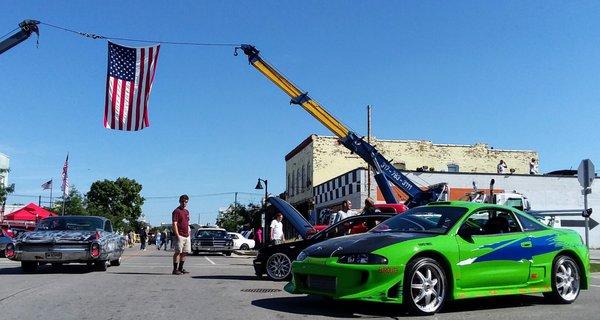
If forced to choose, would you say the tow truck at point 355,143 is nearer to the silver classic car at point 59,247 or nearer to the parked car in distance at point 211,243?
the parked car in distance at point 211,243

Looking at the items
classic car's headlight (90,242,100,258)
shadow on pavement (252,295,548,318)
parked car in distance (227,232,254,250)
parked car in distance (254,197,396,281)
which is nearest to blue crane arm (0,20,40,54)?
classic car's headlight (90,242,100,258)

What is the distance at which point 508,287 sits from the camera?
7.45 meters

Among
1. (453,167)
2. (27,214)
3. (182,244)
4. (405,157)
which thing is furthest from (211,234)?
(453,167)

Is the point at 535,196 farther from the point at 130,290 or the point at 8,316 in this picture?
the point at 8,316

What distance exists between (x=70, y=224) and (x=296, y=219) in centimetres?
546

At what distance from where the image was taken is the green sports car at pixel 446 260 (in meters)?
6.52

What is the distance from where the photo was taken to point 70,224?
13766 mm

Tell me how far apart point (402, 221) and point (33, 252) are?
28.2ft

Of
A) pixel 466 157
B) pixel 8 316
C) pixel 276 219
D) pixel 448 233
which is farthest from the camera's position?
pixel 466 157

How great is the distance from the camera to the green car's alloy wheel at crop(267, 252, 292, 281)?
11.4m

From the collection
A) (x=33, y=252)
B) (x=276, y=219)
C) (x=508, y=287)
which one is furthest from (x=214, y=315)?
(x=276, y=219)

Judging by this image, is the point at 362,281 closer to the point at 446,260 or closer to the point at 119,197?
the point at 446,260

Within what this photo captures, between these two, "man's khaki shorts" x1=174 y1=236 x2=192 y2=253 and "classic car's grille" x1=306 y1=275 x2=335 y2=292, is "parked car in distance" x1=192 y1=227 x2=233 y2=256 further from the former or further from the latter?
"classic car's grille" x1=306 y1=275 x2=335 y2=292

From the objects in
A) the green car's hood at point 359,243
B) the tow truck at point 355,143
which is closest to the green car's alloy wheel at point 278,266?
the green car's hood at point 359,243
